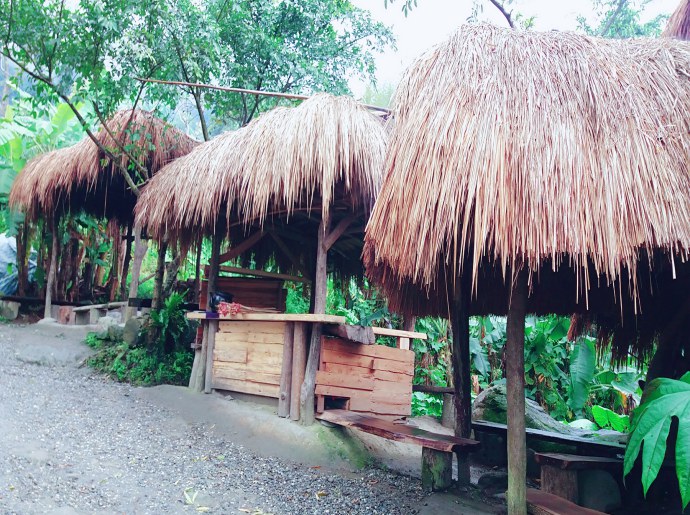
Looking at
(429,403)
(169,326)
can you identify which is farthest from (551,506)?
(429,403)

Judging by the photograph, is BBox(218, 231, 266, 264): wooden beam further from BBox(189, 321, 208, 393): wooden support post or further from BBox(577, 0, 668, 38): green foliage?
BBox(577, 0, 668, 38): green foliage

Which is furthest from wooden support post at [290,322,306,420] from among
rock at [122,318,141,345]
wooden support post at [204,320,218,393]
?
rock at [122,318,141,345]

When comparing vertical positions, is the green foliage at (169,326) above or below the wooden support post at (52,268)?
below

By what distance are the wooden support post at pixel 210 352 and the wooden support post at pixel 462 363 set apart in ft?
9.72

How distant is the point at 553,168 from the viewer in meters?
3.22

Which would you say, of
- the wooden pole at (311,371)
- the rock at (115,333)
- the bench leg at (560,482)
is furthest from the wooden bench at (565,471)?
the rock at (115,333)

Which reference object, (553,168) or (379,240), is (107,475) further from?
(553,168)

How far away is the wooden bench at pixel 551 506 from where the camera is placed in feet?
12.0

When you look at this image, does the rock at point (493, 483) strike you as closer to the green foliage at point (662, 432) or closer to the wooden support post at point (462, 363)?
the wooden support post at point (462, 363)

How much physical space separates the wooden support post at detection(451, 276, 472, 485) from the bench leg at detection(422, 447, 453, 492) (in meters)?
0.16

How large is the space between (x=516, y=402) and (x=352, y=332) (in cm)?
253

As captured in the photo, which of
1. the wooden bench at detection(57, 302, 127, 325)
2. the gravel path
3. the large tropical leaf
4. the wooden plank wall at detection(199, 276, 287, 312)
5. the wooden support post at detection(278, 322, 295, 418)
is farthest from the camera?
the wooden bench at detection(57, 302, 127, 325)

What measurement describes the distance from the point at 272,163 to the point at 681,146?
3.58m

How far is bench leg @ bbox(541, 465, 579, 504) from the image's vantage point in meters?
4.33
